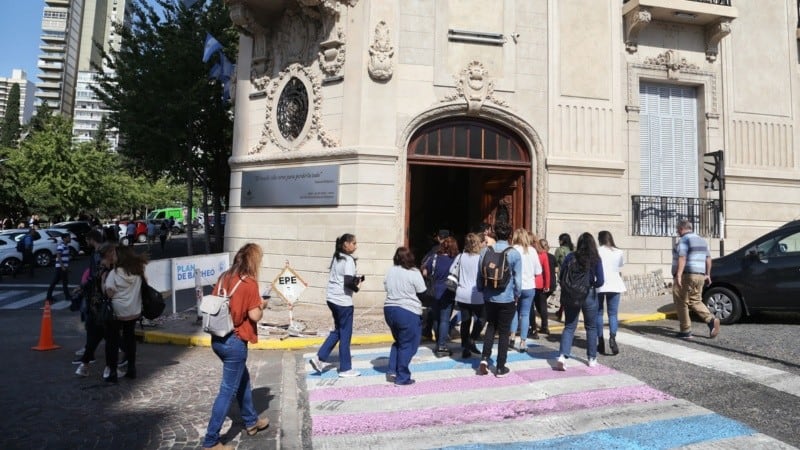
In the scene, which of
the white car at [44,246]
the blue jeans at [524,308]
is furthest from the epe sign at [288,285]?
the white car at [44,246]

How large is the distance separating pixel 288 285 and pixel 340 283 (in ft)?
12.1

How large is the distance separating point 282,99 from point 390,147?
3.50m

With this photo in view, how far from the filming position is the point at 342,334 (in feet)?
21.4

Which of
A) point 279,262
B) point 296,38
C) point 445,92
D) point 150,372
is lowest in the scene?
point 150,372

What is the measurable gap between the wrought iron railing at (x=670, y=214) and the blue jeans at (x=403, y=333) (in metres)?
9.40

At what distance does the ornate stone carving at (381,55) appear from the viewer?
11633mm

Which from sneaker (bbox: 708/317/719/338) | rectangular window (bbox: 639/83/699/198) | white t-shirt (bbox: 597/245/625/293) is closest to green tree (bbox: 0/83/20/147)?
rectangular window (bbox: 639/83/699/198)

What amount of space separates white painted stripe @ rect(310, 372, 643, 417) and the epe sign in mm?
4060

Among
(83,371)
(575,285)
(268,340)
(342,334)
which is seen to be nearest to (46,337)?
(83,371)

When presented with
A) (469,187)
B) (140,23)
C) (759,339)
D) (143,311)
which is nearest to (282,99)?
(469,187)

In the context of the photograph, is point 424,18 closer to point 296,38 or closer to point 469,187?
point 296,38

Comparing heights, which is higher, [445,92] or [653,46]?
[653,46]

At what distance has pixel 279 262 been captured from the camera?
12.7 meters

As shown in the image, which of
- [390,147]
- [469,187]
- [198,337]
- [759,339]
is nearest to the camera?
[759,339]
